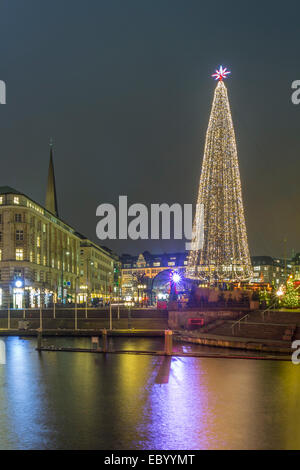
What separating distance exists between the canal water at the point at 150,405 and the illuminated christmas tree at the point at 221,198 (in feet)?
92.1

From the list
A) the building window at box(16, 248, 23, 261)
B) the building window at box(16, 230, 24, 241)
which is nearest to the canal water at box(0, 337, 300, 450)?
the building window at box(16, 248, 23, 261)

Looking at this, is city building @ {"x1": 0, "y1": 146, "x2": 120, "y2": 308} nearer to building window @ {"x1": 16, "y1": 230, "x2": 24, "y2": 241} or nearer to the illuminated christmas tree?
building window @ {"x1": 16, "y1": 230, "x2": 24, "y2": 241}

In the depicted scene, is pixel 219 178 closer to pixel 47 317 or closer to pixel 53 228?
pixel 47 317

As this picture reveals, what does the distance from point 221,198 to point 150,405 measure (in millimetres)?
41148

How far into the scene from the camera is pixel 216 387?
19.8 meters

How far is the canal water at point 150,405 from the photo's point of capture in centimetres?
1250

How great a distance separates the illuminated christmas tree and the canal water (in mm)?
28060

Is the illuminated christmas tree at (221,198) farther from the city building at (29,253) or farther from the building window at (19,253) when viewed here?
the building window at (19,253)

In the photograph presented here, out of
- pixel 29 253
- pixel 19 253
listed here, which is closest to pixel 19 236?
pixel 19 253

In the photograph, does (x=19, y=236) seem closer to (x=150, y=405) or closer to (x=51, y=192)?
(x=51, y=192)

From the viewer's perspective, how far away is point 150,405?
1652 centimetres

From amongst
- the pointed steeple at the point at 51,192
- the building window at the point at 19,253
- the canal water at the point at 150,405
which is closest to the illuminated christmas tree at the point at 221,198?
the canal water at the point at 150,405

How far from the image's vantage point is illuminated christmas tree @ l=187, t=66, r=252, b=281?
53688mm

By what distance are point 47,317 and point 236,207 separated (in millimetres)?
26619
